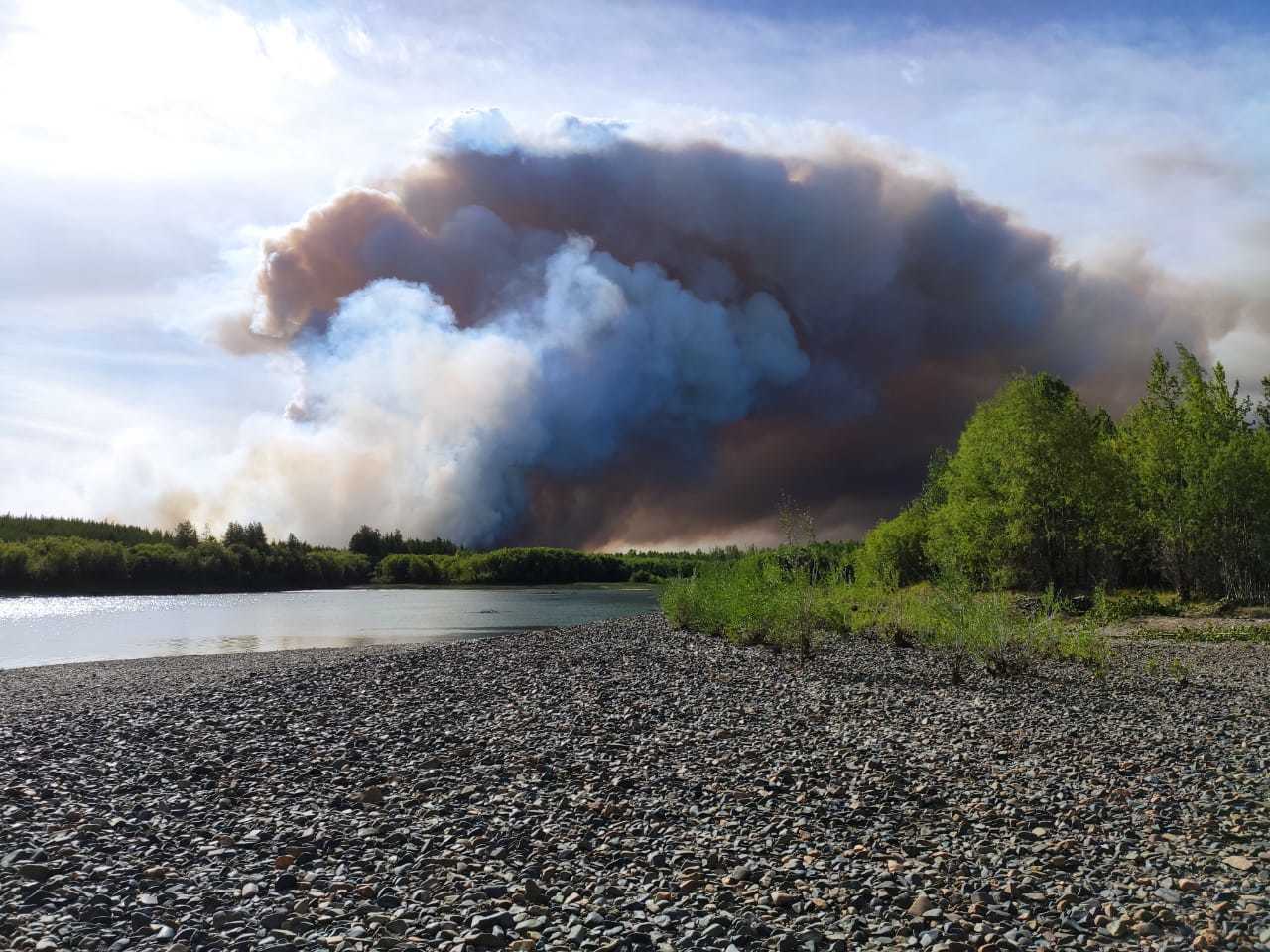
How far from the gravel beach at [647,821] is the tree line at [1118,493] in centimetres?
3124

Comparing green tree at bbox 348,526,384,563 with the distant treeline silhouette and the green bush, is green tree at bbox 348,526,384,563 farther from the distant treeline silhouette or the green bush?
the green bush

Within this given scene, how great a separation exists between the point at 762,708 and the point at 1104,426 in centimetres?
7064

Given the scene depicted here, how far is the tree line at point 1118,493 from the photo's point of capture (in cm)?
4566

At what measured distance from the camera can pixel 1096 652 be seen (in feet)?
75.5

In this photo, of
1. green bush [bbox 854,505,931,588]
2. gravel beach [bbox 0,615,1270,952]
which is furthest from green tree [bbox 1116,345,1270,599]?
gravel beach [bbox 0,615,1270,952]

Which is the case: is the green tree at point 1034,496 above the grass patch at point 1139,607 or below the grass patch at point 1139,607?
above

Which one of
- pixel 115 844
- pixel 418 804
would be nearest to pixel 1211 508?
pixel 418 804

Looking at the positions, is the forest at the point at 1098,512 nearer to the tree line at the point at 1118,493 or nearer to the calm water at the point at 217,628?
the tree line at the point at 1118,493

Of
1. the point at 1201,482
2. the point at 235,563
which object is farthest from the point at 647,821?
the point at 235,563

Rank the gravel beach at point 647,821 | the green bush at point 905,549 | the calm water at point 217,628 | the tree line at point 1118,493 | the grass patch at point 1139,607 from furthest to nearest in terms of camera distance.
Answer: the green bush at point 905,549, the tree line at point 1118,493, the grass patch at point 1139,607, the calm water at point 217,628, the gravel beach at point 647,821

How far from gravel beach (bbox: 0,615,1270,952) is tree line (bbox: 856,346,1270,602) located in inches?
1230

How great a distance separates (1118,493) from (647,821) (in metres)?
50.7

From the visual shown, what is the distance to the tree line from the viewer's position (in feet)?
150

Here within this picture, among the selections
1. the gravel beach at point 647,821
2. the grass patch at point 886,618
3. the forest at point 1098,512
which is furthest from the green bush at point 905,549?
the gravel beach at point 647,821
